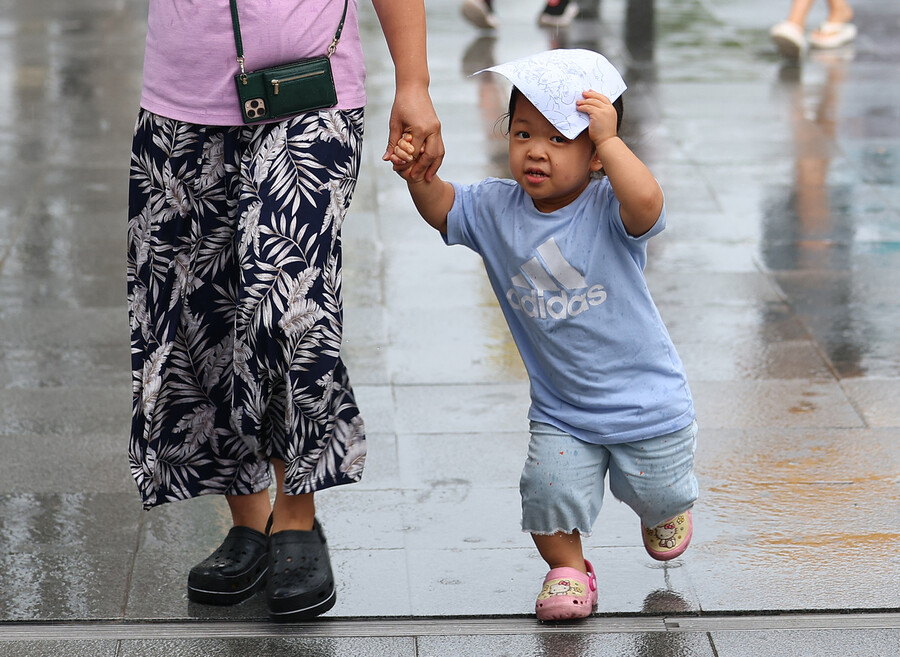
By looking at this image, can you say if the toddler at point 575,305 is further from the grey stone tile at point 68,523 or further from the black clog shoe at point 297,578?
the grey stone tile at point 68,523

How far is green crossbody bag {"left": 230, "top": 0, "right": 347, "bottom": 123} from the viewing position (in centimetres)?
295

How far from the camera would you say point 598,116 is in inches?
115

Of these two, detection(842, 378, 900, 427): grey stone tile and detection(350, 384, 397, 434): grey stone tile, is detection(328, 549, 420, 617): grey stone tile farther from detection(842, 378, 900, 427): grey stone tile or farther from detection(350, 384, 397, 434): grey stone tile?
detection(842, 378, 900, 427): grey stone tile

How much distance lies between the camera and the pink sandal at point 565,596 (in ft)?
10.5

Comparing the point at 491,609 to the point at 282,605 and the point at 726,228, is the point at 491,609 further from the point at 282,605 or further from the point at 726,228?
the point at 726,228

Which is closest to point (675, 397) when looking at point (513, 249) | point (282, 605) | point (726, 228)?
point (513, 249)

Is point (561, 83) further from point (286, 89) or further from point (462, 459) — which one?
point (462, 459)

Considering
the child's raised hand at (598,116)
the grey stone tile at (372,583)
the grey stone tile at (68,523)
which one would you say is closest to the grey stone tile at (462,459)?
the grey stone tile at (372,583)

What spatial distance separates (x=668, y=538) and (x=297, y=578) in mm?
928

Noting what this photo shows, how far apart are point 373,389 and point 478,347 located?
1.80 feet

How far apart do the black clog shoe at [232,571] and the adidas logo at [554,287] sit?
924 millimetres

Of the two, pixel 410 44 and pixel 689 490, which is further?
pixel 689 490

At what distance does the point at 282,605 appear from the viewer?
3164 millimetres

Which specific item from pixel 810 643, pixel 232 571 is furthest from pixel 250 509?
pixel 810 643
